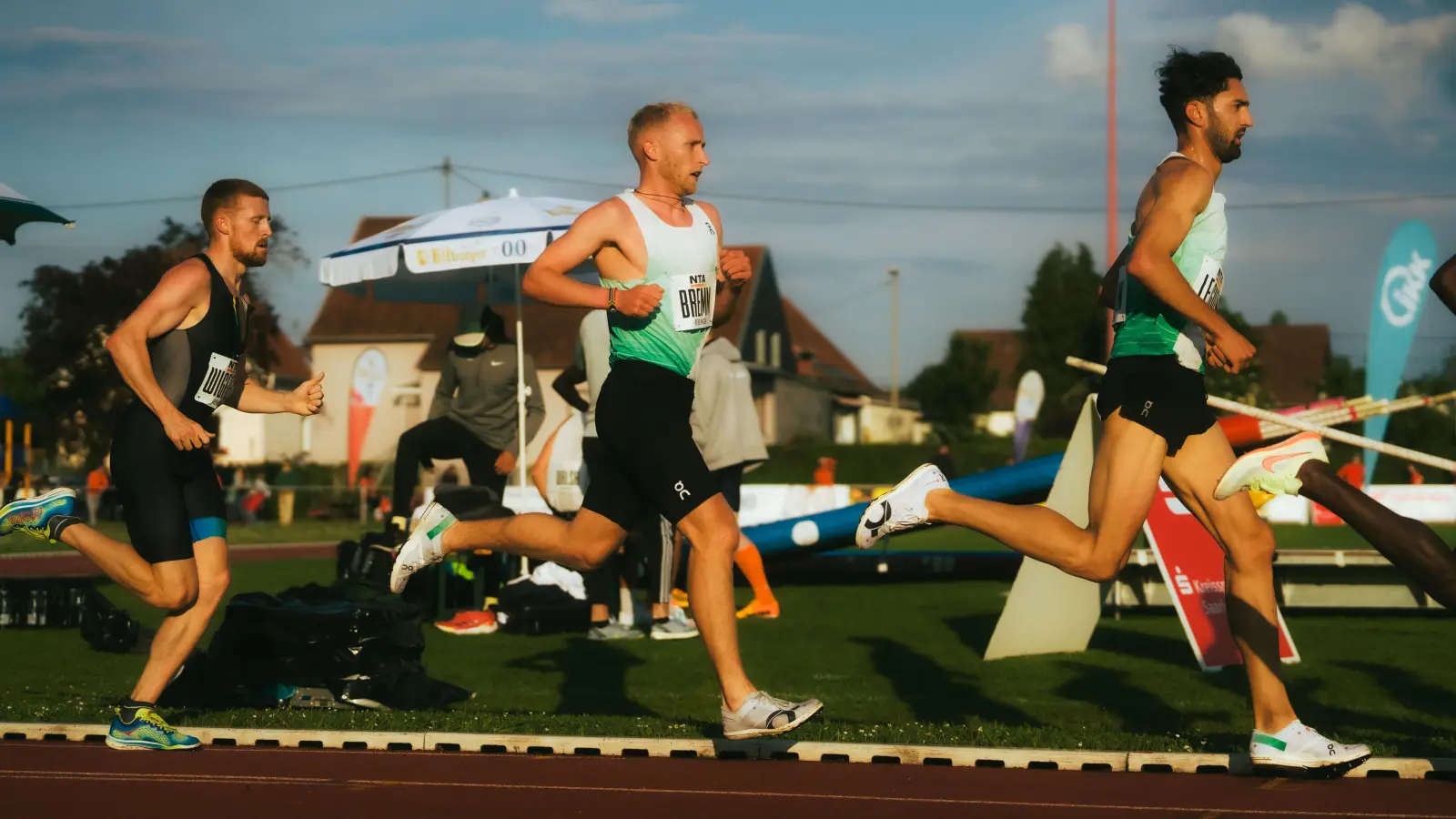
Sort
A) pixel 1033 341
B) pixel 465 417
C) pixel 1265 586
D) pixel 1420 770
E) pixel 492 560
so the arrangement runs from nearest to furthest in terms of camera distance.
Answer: pixel 1420 770 → pixel 1265 586 → pixel 465 417 → pixel 492 560 → pixel 1033 341

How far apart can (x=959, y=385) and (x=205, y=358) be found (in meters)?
70.6

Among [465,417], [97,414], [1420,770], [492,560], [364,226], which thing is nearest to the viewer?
[1420,770]

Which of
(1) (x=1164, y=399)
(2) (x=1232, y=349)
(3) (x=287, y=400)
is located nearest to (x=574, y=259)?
(3) (x=287, y=400)

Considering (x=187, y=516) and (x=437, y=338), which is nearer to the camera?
(x=187, y=516)

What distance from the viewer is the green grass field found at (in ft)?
20.5

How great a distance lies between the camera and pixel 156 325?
19.4 ft

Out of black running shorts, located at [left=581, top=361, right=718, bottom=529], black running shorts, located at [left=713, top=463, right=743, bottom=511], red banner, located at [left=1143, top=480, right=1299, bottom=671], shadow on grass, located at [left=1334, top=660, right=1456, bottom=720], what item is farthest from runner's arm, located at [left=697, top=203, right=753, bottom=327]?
black running shorts, located at [left=713, top=463, right=743, bottom=511]

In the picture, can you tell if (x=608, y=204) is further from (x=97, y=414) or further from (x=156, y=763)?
(x=97, y=414)

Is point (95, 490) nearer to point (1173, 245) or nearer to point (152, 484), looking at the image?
point (152, 484)

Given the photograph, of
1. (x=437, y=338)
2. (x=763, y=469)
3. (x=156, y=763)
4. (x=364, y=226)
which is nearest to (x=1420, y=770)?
(x=156, y=763)

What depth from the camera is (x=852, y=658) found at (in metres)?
9.32

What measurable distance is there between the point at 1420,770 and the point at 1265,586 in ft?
2.46

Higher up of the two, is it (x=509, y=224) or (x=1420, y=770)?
(x=509, y=224)

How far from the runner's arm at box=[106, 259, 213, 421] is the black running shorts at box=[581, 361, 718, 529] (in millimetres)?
1609
